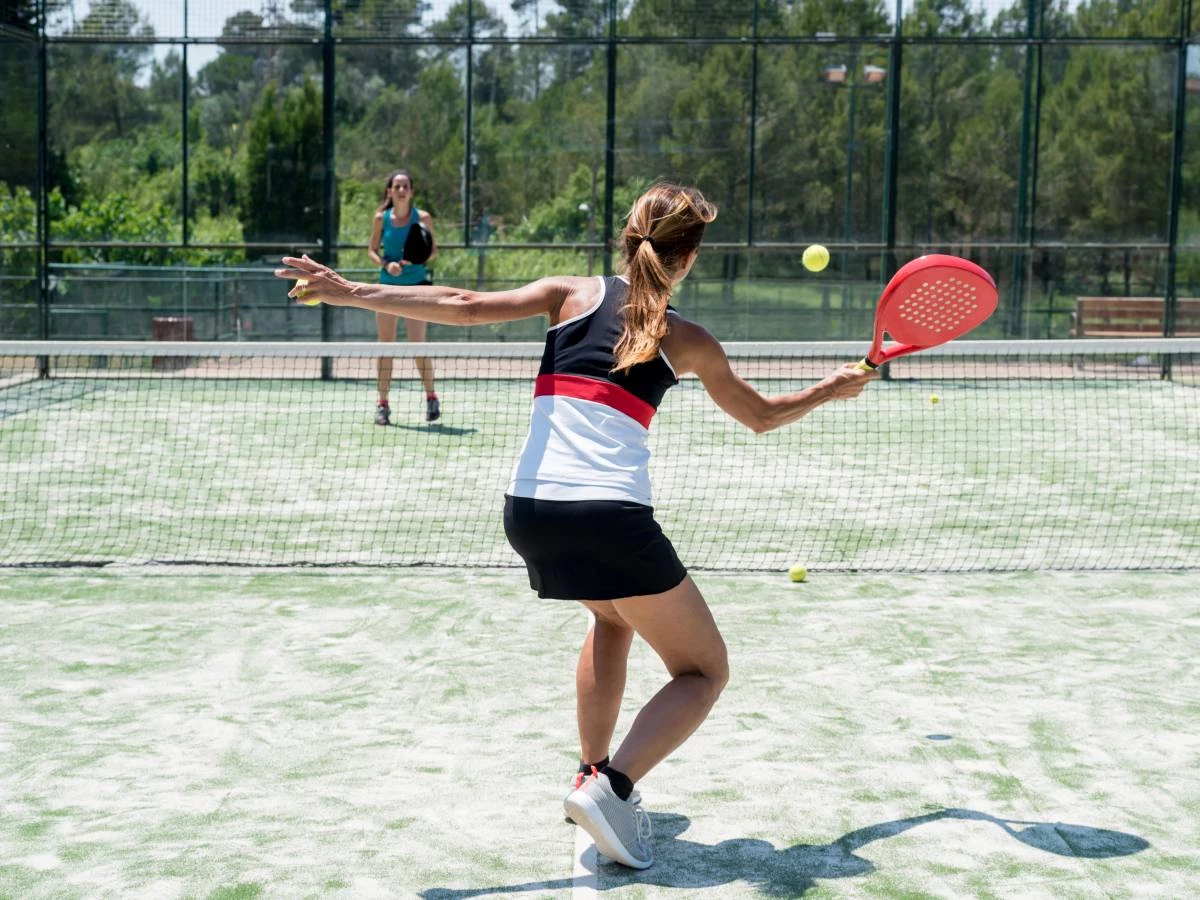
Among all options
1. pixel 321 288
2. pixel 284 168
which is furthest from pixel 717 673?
pixel 284 168

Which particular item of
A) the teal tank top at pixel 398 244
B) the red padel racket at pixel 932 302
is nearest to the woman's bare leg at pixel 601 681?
the red padel racket at pixel 932 302

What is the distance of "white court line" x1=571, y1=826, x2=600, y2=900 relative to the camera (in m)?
3.51

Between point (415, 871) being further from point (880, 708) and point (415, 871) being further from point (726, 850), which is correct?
point (880, 708)

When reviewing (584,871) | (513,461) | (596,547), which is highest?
(596,547)

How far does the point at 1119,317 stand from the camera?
56.3ft

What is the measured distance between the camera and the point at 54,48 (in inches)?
649

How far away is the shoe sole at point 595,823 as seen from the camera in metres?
3.49

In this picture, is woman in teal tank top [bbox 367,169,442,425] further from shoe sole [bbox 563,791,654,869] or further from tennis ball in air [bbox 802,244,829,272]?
shoe sole [bbox 563,791,654,869]

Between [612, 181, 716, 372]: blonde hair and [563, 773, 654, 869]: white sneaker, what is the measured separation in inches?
37.7

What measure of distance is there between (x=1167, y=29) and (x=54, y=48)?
11929 millimetres

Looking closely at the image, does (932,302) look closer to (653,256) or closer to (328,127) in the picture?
(653,256)

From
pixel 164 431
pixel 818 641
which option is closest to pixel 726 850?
pixel 818 641

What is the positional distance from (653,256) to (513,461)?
22.1 feet

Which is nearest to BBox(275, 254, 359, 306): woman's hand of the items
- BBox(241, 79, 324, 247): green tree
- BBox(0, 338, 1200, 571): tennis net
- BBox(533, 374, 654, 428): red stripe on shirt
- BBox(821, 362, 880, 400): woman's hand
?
Answer: BBox(533, 374, 654, 428): red stripe on shirt
